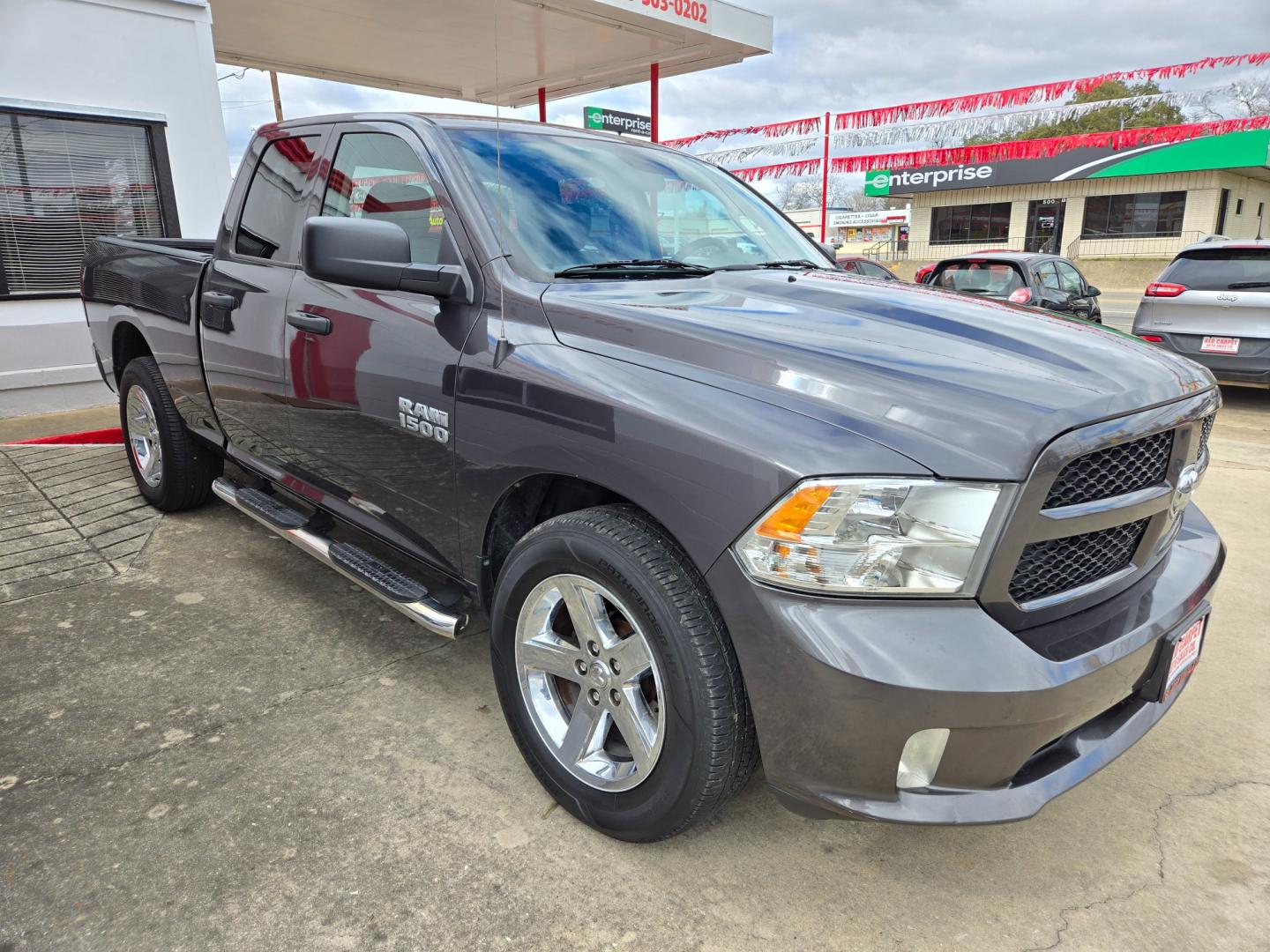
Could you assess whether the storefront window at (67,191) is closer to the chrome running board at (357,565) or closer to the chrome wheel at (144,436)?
the chrome wheel at (144,436)

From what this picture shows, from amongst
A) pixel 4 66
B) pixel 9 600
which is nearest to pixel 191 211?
pixel 4 66

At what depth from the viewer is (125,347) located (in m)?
4.81

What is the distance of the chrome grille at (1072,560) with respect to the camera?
1811mm

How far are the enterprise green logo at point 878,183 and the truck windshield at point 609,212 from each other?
4201 centimetres

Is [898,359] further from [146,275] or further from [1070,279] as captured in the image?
[1070,279]

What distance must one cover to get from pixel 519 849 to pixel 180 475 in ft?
10.4

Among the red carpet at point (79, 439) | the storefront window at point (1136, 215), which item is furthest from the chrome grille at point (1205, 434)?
the storefront window at point (1136, 215)

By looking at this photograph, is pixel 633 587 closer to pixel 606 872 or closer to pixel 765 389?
pixel 765 389

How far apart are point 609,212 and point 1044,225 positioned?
1664 inches

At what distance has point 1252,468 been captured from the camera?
243 inches

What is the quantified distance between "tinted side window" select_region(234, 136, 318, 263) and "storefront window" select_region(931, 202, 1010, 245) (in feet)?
137

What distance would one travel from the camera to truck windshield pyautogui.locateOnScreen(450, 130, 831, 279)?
2.62 m

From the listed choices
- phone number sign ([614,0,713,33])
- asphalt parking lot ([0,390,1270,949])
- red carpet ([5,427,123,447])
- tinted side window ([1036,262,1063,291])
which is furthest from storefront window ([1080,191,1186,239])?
red carpet ([5,427,123,447])

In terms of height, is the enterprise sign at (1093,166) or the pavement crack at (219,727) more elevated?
the enterprise sign at (1093,166)
